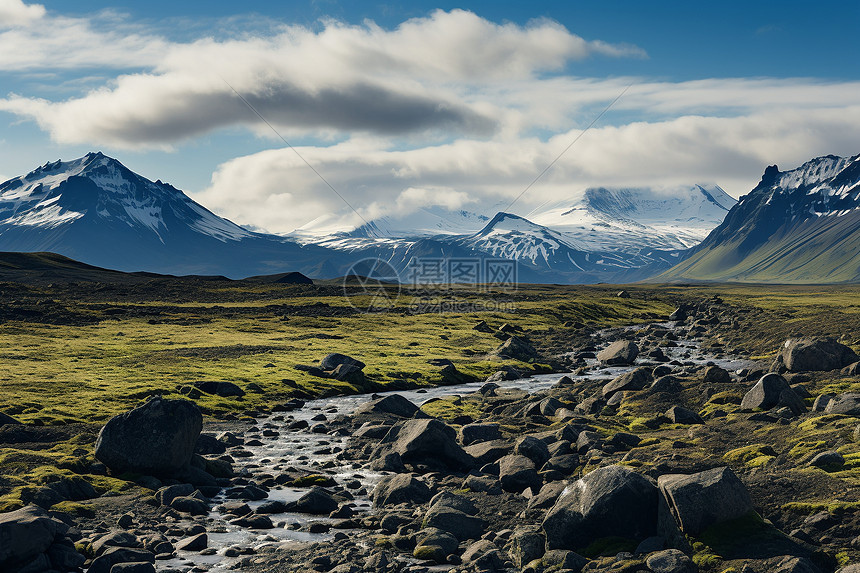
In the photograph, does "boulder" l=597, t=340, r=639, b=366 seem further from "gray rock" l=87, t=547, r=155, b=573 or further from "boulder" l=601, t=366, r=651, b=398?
"gray rock" l=87, t=547, r=155, b=573

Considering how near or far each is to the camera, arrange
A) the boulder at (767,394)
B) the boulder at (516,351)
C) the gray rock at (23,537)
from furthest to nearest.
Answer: the boulder at (516,351), the boulder at (767,394), the gray rock at (23,537)

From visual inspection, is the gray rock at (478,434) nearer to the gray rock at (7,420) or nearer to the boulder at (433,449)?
the boulder at (433,449)

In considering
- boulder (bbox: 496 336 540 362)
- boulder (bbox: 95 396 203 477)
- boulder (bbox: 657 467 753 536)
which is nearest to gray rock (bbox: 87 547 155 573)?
boulder (bbox: 95 396 203 477)

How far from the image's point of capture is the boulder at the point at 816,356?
55094 millimetres

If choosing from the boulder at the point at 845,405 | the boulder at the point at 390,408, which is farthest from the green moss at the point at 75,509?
the boulder at the point at 845,405

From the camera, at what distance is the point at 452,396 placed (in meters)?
62.8

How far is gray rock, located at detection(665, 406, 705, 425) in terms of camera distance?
43656 millimetres

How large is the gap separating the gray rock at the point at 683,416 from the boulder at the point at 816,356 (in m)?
17.1

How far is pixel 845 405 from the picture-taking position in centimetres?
3694

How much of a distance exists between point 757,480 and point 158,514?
1007 inches

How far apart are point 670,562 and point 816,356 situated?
137ft

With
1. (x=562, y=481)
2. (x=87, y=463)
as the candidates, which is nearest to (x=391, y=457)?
(x=562, y=481)

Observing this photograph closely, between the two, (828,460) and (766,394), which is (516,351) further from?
(828,460)

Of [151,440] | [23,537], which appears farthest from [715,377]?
[23,537]
